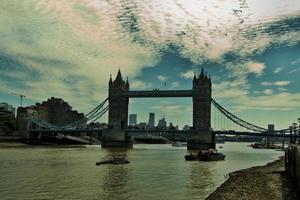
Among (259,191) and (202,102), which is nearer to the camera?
(259,191)

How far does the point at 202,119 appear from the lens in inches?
6737

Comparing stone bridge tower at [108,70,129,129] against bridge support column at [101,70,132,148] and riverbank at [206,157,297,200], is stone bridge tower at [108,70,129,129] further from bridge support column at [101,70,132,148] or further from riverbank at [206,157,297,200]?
riverbank at [206,157,297,200]

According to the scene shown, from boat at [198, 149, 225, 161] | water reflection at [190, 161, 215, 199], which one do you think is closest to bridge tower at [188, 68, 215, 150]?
boat at [198, 149, 225, 161]

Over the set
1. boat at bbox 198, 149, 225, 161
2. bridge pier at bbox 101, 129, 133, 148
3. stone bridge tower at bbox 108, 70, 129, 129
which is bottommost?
boat at bbox 198, 149, 225, 161

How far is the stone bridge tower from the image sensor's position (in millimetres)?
185125

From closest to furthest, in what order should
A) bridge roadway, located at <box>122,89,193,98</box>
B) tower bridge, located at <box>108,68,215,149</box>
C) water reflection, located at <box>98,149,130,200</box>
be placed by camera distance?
water reflection, located at <box>98,149,130,200</box>
tower bridge, located at <box>108,68,215,149</box>
bridge roadway, located at <box>122,89,193,98</box>

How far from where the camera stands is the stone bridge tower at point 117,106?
185 meters

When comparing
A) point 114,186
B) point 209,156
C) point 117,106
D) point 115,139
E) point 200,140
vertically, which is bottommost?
point 114,186

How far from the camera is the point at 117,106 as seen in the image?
187250 mm

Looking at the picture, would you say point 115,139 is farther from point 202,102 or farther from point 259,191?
point 259,191

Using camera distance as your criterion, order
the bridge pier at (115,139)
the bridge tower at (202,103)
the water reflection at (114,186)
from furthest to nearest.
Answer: the bridge tower at (202,103) < the bridge pier at (115,139) < the water reflection at (114,186)

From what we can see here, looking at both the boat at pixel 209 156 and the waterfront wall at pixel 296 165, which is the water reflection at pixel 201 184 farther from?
the boat at pixel 209 156

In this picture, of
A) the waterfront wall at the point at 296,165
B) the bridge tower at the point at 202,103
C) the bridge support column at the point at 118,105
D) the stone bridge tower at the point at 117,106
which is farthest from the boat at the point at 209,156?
the stone bridge tower at the point at 117,106

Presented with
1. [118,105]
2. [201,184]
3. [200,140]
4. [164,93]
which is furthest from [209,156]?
[118,105]
